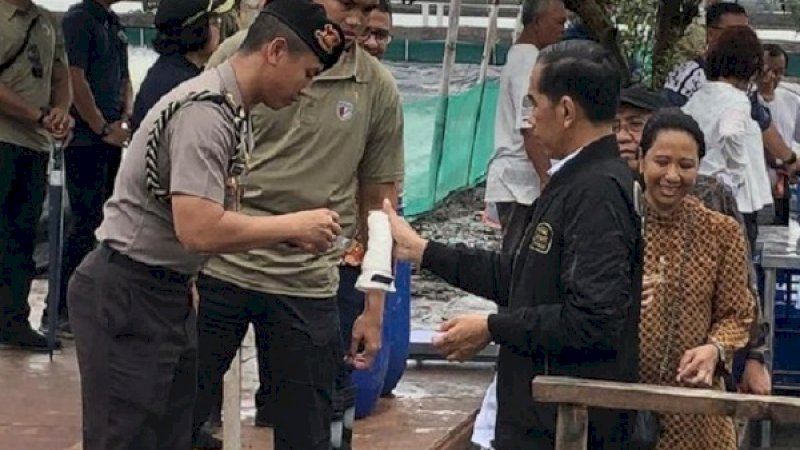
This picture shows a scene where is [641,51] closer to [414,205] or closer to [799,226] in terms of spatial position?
[799,226]

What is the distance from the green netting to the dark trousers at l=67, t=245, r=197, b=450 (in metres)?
10.5

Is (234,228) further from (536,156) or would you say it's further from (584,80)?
(536,156)

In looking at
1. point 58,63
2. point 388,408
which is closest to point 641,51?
point 388,408

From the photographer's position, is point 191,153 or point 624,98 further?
point 624,98

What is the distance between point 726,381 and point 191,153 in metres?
1.89

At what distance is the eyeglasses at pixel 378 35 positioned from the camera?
6.21 meters

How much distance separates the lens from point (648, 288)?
4941 mm

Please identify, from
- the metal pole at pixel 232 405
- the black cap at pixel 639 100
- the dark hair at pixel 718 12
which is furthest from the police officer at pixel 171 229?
the dark hair at pixel 718 12

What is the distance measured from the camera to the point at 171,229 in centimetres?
452

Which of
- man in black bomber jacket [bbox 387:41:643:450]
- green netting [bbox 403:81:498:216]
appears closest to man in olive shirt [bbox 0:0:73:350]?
man in black bomber jacket [bbox 387:41:643:450]

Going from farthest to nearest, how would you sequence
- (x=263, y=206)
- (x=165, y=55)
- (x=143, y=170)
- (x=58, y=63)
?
1. (x=58, y=63)
2. (x=165, y=55)
3. (x=263, y=206)
4. (x=143, y=170)

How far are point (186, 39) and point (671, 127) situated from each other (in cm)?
221

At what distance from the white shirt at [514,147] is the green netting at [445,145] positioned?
6.95 m

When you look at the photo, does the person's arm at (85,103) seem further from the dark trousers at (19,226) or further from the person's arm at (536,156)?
the person's arm at (536,156)
